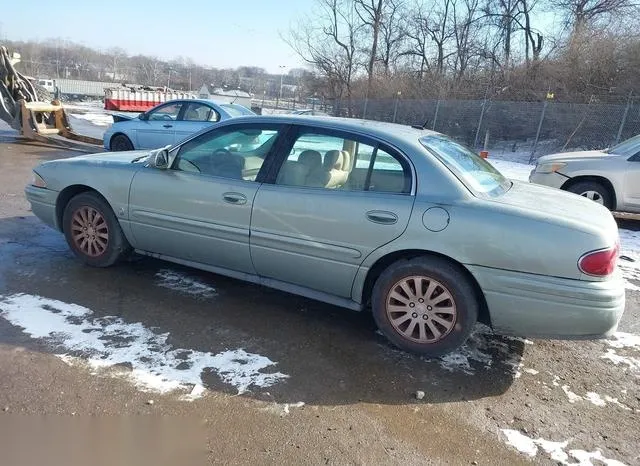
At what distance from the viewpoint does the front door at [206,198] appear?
151 inches

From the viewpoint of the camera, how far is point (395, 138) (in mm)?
3523

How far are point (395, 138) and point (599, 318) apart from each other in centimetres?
176

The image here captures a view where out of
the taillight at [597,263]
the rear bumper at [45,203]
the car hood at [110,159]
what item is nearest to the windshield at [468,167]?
the taillight at [597,263]

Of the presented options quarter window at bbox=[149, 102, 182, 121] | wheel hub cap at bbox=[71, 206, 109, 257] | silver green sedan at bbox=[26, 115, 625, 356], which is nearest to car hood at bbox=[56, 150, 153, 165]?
silver green sedan at bbox=[26, 115, 625, 356]

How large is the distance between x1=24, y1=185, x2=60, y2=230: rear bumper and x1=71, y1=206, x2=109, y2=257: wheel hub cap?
268 mm

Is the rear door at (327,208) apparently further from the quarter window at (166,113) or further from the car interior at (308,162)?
the quarter window at (166,113)

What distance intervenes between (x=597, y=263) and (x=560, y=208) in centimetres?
51

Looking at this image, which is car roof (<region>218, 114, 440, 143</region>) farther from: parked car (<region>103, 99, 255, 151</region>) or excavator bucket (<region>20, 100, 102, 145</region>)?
excavator bucket (<region>20, 100, 102, 145</region>)

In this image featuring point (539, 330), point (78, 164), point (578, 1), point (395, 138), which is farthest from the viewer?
point (578, 1)

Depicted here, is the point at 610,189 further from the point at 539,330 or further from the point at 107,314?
the point at 107,314

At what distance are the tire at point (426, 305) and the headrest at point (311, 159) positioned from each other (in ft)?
3.18

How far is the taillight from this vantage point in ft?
9.68

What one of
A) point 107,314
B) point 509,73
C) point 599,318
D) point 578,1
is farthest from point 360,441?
point 578,1

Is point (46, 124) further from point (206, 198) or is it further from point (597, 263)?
point (597, 263)
